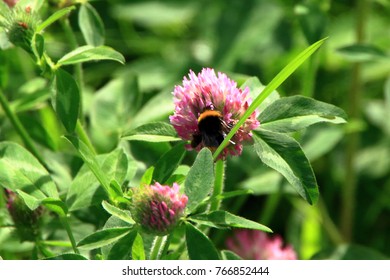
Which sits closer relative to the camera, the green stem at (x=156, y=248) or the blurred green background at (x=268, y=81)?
the green stem at (x=156, y=248)

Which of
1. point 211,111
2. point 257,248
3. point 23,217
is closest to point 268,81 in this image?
point 257,248

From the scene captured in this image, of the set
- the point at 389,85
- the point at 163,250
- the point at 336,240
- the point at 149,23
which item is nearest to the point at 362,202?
the point at 336,240

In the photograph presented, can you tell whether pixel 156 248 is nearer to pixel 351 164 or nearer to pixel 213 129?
pixel 213 129

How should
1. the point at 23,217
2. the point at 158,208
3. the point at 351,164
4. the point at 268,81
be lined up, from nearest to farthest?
the point at 158,208, the point at 23,217, the point at 351,164, the point at 268,81

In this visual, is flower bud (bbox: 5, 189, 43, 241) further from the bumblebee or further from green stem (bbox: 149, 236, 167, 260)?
the bumblebee

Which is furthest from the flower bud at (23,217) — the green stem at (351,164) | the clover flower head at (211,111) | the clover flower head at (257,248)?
the green stem at (351,164)

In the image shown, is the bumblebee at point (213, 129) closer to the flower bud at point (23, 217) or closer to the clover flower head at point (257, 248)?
the flower bud at point (23, 217)
